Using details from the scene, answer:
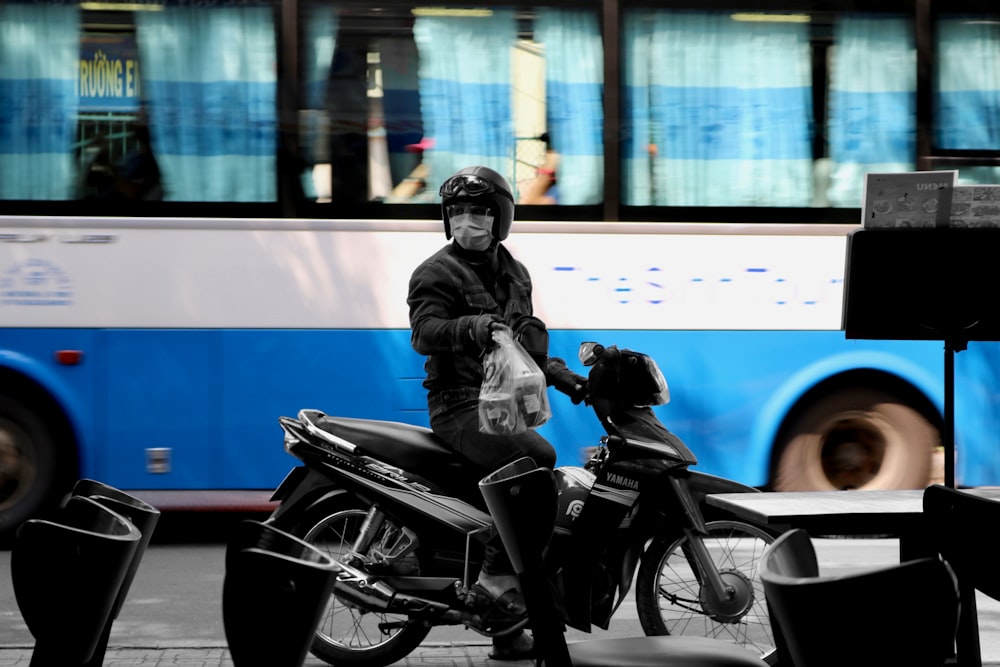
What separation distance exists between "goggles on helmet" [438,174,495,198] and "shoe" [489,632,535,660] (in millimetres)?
1691

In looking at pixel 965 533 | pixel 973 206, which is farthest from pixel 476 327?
pixel 965 533

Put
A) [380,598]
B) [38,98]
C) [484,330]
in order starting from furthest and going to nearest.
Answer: [38,98]
[380,598]
[484,330]

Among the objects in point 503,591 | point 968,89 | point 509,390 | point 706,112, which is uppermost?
point 968,89

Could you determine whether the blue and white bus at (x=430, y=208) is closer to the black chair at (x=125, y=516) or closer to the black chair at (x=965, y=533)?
the black chair at (x=965, y=533)

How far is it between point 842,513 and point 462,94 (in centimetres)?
531

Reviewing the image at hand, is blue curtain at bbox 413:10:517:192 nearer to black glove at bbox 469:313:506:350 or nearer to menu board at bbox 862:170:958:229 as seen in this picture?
black glove at bbox 469:313:506:350

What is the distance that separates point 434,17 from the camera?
26.2 ft

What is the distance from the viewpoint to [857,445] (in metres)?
8.26

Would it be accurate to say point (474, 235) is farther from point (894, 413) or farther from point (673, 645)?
point (894, 413)

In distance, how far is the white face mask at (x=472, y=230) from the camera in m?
5.17

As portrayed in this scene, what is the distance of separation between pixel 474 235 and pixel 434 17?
10.5 feet

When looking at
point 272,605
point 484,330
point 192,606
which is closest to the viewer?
point 272,605

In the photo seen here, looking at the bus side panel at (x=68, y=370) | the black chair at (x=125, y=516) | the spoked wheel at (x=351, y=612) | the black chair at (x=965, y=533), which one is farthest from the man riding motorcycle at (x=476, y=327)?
the bus side panel at (x=68, y=370)

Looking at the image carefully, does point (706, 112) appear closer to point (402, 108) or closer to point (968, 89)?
point (968, 89)
